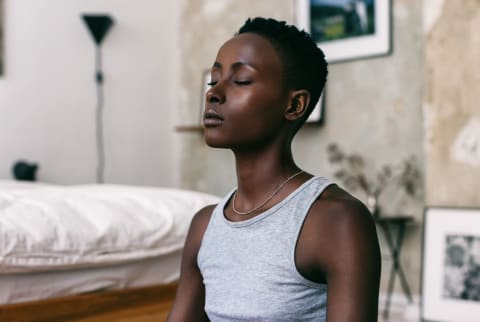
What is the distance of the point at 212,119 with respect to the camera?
986mm

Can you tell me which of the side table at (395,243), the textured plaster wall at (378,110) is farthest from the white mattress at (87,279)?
the textured plaster wall at (378,110)

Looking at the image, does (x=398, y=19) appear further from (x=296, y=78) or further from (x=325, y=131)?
(x=296, y=78)

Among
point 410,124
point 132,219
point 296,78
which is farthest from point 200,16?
point 296,78

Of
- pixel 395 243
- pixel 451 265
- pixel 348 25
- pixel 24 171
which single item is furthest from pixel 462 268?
pixel 24 171

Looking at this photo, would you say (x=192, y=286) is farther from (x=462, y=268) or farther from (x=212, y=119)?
(x=462, y=268)

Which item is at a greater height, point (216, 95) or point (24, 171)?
point (216, 95)

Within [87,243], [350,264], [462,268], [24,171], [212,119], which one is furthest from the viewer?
[24,171]

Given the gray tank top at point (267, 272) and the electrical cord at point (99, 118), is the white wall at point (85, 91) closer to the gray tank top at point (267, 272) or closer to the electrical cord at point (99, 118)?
the electrical cord at point (99, 118)

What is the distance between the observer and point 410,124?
3842 mm

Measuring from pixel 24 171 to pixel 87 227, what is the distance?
240 centimetres

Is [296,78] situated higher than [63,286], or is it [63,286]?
[296,78]

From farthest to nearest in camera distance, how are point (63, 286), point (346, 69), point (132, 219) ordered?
point (346, 69)
point (132, 219)
point (63, 286)

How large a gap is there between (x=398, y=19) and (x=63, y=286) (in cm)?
270

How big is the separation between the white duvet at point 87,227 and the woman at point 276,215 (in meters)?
0.72
